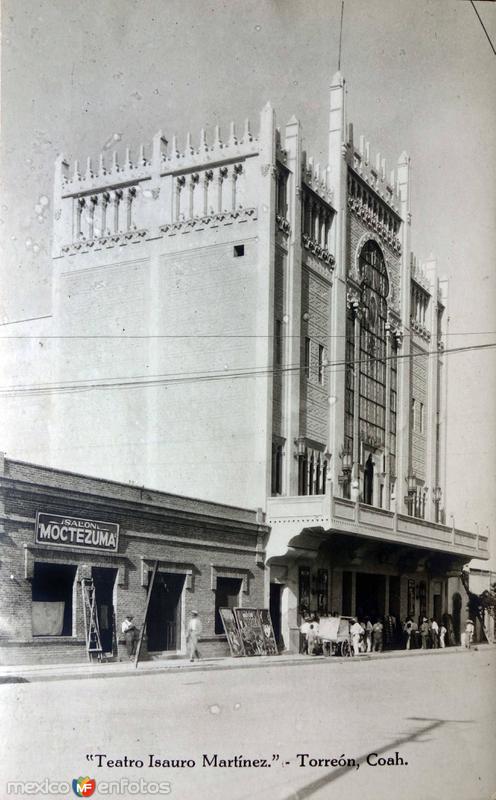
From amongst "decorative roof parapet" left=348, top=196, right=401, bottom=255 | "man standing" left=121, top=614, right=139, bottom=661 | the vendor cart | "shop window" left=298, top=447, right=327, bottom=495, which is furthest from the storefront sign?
"decorative roof parapet" left=348, top=196, right=401, bottom=255

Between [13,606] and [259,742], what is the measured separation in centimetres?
878

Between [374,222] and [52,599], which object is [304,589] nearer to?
[52,599]

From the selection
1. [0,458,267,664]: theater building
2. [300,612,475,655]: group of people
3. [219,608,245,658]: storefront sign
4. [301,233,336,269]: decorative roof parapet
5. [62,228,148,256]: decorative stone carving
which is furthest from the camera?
[301,233,336,269]: decorative roof parapet

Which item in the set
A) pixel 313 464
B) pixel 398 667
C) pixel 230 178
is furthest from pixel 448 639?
pixel 230 178

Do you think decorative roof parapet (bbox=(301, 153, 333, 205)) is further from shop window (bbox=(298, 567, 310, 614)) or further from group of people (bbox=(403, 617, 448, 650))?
group of people (bbox=(403, 617, 448, 650))

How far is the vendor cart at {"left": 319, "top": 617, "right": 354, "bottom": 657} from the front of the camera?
32.4 m

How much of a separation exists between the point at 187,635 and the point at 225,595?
3046 mm

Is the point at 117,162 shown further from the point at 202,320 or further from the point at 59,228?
the point at 202,320

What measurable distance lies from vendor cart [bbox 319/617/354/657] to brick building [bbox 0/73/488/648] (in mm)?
992

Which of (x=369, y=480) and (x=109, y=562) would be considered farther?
(x=369, y=480)

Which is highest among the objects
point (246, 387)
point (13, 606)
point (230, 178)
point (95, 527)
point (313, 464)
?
point (230, 178)

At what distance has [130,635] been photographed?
25406 millimetres

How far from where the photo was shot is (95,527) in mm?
24953

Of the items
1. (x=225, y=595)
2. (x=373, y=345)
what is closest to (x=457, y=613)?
(x=373, y=345)
